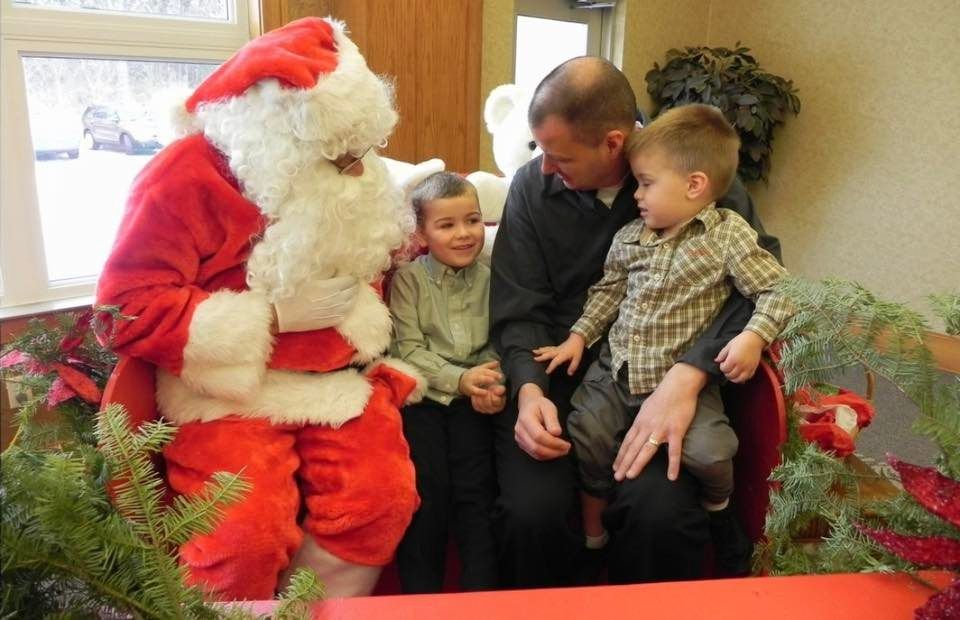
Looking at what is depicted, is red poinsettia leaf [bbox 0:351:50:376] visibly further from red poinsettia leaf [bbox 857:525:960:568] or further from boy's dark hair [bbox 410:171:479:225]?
red poinsettia leaf [bbox 857:525:960:568]

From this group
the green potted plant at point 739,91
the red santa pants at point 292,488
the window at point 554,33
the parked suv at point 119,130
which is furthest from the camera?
the green potted plant at point 739,91

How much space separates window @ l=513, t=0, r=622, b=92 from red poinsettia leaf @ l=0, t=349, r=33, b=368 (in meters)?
2.51

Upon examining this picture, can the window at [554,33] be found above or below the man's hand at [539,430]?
above

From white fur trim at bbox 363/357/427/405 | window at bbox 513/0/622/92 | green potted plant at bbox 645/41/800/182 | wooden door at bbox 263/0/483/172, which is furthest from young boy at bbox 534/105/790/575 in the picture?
green potted plant at bbox 645/41/800/182

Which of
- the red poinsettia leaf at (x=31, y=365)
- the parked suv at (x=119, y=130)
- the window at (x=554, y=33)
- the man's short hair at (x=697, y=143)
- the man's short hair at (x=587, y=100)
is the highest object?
the window at (x=554, y=33)

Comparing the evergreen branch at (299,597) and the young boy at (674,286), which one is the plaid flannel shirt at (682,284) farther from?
the evergreen branch at (299,597)

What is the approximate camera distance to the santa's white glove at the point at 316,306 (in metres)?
1.29

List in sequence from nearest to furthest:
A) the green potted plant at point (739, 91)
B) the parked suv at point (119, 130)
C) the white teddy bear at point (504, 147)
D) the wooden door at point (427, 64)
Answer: the white teddy bear at point (504, 147), the parked suv at point (119, 130), the wooden door at point (427, 64), the green potted plant at point (739, 91)

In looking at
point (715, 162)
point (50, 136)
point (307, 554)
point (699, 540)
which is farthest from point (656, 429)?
point (50, 136)

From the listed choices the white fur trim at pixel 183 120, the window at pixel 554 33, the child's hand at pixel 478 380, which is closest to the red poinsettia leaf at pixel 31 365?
the white fur trim at pixel 183 120

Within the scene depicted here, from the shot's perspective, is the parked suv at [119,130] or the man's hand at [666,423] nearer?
the man's hand at [666,423]

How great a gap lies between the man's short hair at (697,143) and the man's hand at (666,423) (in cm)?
39

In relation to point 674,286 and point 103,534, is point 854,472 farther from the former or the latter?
point 103,534

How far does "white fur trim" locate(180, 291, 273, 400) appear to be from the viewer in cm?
119
